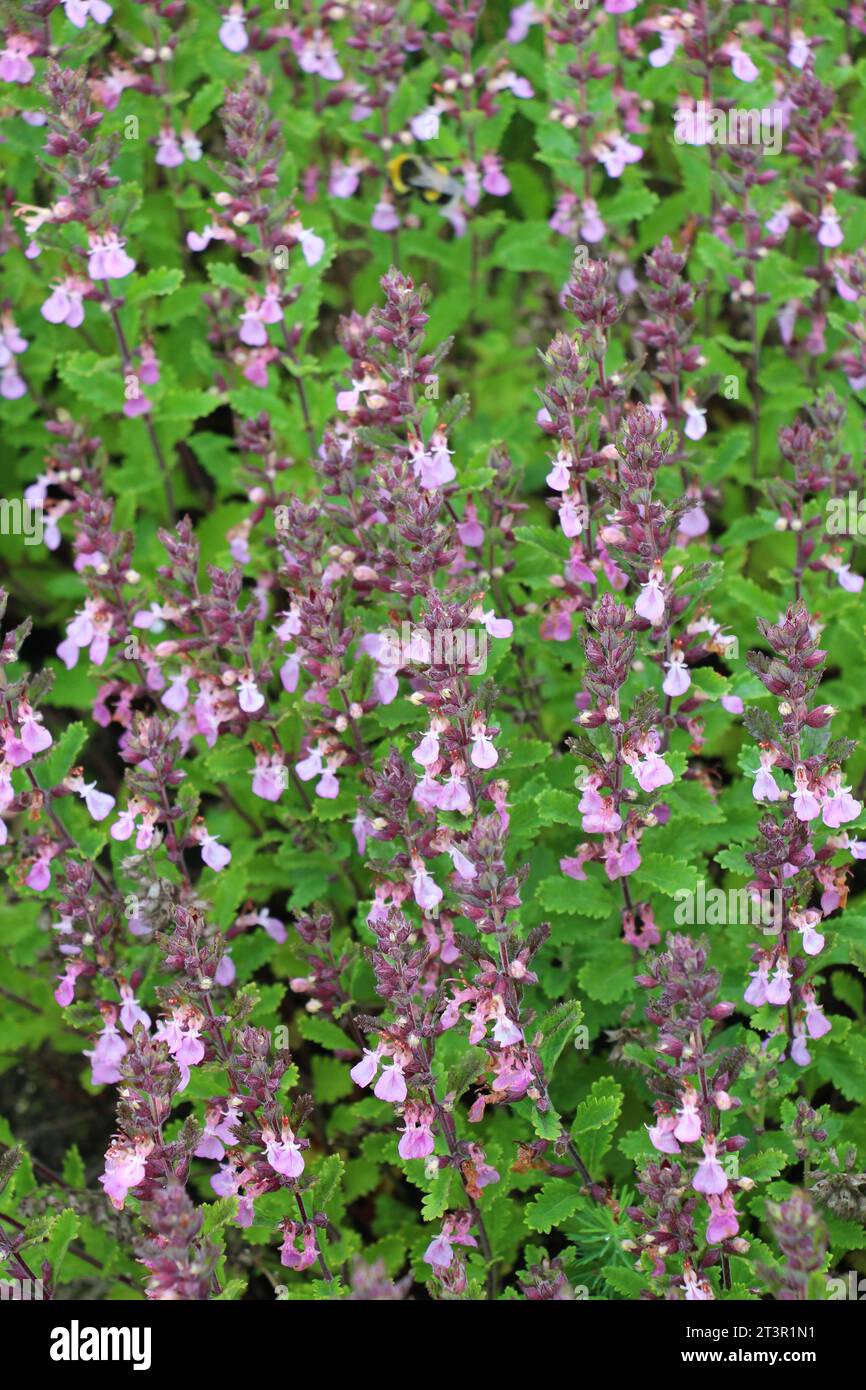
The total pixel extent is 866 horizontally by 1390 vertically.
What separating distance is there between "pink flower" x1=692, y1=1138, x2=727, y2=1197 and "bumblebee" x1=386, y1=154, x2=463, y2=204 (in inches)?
172

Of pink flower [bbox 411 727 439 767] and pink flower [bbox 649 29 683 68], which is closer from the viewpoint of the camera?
pink flower [bbox 411 727 439 767]

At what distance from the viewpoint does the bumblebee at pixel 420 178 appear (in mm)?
6355

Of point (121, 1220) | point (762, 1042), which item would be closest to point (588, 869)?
point (762, 1042)

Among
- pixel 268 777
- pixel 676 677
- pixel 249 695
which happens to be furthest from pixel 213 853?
pixel 676 677

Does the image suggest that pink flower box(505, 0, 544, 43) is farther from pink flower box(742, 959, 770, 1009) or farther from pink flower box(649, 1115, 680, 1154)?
pink flower box(649, 1115, 680, 1154)

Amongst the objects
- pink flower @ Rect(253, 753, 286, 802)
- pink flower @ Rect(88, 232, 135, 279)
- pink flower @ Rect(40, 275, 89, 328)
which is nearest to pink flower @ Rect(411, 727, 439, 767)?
pink flower @ Rect(253, 753, 286, 802)

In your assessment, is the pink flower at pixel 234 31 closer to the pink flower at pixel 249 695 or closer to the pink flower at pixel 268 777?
the pink flower at pixel 249 695

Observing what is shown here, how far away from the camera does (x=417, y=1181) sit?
4.14 meters

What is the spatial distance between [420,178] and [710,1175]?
14.9ft

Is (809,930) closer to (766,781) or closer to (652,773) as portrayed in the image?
(766,781)

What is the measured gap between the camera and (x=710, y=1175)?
3.71m

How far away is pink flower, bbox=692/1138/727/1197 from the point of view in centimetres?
→ 371

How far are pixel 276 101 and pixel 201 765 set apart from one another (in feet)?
9.94

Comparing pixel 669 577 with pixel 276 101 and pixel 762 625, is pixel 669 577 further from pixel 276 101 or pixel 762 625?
pixel 276 101
